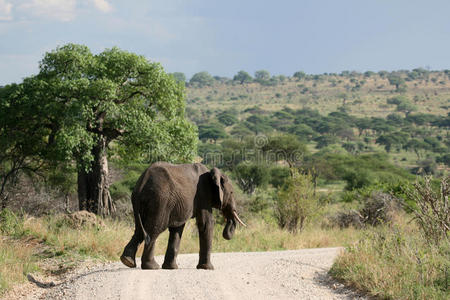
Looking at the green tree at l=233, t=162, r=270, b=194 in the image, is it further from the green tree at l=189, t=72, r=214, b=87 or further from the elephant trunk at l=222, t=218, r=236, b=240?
the green tree at l=189, t=72, r=214, b=87

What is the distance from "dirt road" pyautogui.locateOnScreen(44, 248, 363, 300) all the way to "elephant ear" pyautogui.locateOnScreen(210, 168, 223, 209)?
1.24 metres

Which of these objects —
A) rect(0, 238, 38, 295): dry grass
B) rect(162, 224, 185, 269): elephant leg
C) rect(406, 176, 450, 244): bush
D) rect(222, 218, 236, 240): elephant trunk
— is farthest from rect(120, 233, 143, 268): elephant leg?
rect(406, 176, 450, 244): bush

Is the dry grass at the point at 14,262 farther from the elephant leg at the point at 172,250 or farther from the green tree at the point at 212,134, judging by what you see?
the green tree at the point at 212,134

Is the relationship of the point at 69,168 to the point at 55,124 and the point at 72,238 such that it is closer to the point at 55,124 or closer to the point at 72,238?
the point at 55,124

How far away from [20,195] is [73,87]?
549 cm

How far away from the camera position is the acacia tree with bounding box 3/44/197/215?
1772 cm

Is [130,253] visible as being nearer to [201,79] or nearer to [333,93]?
[333,93]

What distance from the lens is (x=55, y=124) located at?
18.6 m

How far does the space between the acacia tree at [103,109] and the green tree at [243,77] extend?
150 metres

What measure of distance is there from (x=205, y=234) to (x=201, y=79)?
166 meters

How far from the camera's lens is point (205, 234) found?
380 inches

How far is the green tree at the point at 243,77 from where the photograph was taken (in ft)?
558

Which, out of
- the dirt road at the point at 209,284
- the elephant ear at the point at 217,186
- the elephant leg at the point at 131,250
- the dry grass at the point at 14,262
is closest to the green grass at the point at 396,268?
the dirt road at the point at 209,284

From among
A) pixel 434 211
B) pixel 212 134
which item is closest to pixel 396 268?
pixel 434 211
